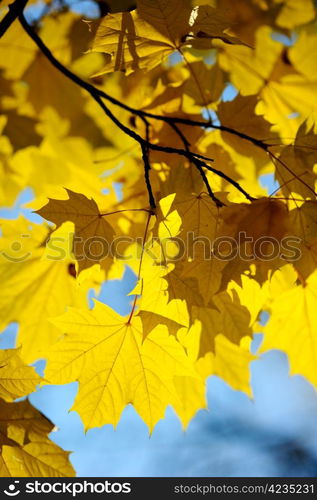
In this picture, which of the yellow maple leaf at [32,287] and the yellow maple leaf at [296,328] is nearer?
the yellow maple leaf at [296,328]

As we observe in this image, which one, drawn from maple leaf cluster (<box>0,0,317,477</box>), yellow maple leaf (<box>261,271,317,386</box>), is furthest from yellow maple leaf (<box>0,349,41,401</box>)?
yellow maple leaf (<box>261,271,317,386</box>)

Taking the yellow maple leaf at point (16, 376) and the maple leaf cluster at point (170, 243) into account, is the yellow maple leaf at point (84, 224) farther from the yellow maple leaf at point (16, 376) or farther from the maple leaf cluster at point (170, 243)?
A: the yellow maple leaf at point (16, 376)

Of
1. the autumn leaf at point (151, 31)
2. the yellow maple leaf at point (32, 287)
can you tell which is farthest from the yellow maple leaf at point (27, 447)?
the autumn leaf at point (151, 31)

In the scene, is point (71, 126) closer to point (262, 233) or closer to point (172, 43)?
point (172, 43)

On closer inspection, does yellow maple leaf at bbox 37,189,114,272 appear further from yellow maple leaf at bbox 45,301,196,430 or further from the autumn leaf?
the autumn leaf

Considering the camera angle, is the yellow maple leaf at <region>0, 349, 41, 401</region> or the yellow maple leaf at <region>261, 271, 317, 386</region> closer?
the yellow maple leaf at <region>0, 349, 41, 401</region>

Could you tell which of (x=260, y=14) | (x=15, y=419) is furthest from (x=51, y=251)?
(x=260, y=14)

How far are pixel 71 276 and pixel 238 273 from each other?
824 mm

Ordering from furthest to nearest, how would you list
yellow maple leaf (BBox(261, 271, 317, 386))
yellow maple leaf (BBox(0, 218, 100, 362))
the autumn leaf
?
yellow maple leaf (BBox(0, 218, 100, 362)) → yellow maple leaf (BBox(261, 271, 317, 386)) → the autumn leaf

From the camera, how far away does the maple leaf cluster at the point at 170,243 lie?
1.22 metres

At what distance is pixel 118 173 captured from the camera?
203 cm

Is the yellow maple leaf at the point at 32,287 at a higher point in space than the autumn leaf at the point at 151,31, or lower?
lower

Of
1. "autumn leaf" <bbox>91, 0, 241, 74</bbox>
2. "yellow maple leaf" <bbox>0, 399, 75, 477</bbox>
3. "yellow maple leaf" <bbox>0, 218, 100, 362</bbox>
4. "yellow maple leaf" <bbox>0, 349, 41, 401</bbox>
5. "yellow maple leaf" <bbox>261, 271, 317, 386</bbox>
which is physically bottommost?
"yellow maple leaf" <bbox>0, 399, 75, 477</bbox>

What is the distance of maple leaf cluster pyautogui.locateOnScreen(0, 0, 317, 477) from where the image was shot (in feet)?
4.02
